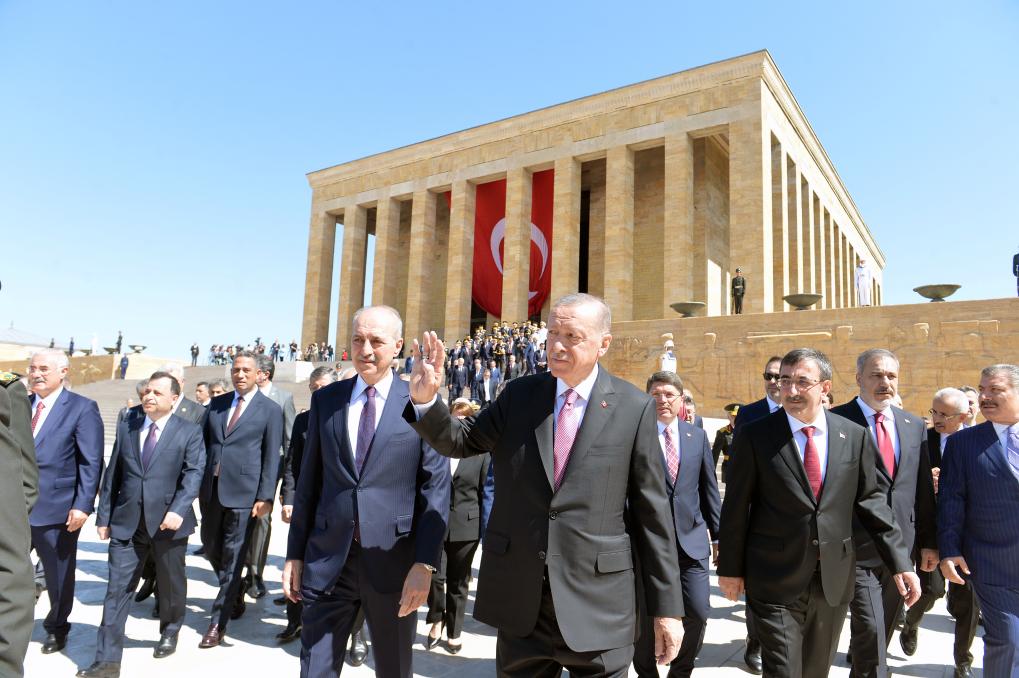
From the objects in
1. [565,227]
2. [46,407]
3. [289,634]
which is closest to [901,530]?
[289,634]

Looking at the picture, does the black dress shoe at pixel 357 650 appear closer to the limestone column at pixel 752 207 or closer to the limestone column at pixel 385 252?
the limestone column at pixel 752 207

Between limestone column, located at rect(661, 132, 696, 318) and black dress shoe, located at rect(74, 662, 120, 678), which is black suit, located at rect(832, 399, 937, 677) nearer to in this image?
black dress shoe, located at rect(74, 662, 120, 678)

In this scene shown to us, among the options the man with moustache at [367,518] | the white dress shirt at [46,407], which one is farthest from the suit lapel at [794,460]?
the white dress shirt at [46,407]

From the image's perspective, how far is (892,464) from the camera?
11.7ft

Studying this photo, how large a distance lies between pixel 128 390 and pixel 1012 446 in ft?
86.3

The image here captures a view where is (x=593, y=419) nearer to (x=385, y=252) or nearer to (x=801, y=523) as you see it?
(x=801, y=523)

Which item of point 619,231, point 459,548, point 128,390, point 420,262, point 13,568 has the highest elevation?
point 619,231

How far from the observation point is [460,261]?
27594 millimetres

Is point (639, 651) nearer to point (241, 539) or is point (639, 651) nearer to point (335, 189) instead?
point (241, 539)

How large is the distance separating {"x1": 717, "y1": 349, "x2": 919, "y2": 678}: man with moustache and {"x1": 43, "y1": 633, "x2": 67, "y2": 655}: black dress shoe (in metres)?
3.94

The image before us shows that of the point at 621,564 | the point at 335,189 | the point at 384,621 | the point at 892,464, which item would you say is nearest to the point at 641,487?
the point at 621,564

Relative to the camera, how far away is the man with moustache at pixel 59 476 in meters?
4.00

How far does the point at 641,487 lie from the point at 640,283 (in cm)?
2413

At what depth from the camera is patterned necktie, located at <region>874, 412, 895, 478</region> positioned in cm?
355
